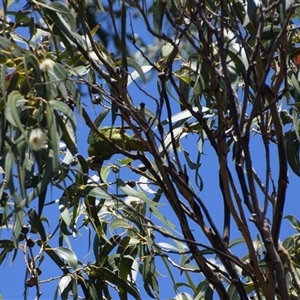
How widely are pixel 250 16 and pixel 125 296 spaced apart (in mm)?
700

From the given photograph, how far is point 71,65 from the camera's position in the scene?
150 centimetres

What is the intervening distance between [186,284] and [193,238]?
1.49ft

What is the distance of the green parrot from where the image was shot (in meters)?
1.62

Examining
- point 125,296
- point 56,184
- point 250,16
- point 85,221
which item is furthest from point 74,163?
point 250,16

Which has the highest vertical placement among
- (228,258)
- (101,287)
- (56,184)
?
(56,184)

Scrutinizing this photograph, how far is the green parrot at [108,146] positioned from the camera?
1.62 metres

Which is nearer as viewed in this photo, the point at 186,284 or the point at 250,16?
the point at 250,16

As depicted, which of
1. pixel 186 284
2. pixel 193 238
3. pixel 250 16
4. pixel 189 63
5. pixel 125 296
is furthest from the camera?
pixel 186 284

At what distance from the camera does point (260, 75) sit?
1474 millimetres

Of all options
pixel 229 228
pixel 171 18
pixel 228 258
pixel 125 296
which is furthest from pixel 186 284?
pixel 171 18

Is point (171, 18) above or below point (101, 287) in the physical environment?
above

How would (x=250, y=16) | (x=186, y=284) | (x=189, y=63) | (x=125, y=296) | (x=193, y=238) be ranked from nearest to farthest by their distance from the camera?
(x=250, y=16) → (x=193, y=238) → (x=189, y=63) → (x=125, y=296) → (x=186, y=284)

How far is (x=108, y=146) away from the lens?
160cm

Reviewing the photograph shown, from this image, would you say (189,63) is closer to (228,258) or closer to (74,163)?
(74,163)
